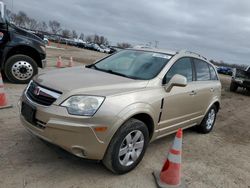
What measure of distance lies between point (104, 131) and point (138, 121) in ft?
1.95

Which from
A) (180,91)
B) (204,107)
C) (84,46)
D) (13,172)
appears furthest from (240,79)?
(84,46)

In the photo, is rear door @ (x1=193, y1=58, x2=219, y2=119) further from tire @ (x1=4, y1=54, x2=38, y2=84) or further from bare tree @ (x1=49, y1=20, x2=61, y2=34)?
bare tree @ (x1=49, y1=20, x2=61, y2=34)

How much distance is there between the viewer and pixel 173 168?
3367 mm

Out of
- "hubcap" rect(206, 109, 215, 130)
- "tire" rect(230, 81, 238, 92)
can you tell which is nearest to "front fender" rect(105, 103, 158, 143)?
"hubcap" rect(206, 109, 215, 130)

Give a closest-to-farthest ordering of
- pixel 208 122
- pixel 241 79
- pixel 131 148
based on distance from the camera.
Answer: pixel 131 148 < pixel 208 122 < pixel 241 79

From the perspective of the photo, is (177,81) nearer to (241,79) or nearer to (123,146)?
(123,146)

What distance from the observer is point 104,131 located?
3.05 meters

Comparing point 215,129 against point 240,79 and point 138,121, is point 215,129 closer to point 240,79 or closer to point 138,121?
point 138,121

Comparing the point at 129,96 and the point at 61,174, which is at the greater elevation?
the point at 129,96

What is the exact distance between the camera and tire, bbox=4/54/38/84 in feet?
24.9

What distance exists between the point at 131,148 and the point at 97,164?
0.57m

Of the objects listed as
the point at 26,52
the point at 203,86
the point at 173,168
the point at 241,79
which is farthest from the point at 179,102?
the point at 241,79

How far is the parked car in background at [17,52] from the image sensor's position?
7.46 meters

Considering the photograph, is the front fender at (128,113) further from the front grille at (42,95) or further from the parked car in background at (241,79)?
the parked car in background at (241,79)
